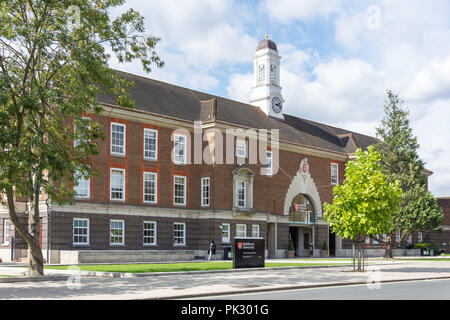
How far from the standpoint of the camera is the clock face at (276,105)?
5439 centimetres

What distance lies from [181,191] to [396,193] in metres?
19.3

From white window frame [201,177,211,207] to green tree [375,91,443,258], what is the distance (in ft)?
54.2

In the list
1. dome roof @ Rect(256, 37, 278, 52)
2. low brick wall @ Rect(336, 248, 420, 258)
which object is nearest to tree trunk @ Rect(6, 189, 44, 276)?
dome roof @ Rect(256, 37, 278, 52)

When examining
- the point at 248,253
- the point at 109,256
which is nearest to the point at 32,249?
the point at 248,253

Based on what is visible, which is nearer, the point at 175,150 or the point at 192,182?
the point at 175,150

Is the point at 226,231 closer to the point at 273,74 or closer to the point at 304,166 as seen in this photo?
the point at 304,166

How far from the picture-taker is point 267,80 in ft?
179

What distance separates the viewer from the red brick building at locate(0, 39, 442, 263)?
37.4 metres

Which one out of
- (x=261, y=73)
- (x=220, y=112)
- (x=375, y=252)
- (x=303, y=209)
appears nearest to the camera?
(x=220, y=112)

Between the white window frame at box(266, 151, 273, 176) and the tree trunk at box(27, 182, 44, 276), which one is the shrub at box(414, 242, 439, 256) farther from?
the tree trunk at box(27, 182, 44, 276)

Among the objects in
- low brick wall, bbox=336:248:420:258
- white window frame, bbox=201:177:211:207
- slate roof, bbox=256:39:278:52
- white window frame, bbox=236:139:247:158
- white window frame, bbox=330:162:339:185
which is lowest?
low brick wall, bbox=336:248:420:258

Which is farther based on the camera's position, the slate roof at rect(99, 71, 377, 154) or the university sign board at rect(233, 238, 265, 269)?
the slate roof at rect(99, 71, 377, 154)

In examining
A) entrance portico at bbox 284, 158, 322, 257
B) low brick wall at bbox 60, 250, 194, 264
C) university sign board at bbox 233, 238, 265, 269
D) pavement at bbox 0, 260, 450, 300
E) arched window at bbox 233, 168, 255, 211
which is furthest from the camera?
entrance portico at bbox 284, 158, 322, 257

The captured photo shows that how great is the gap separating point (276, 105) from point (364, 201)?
2755 centimetres
